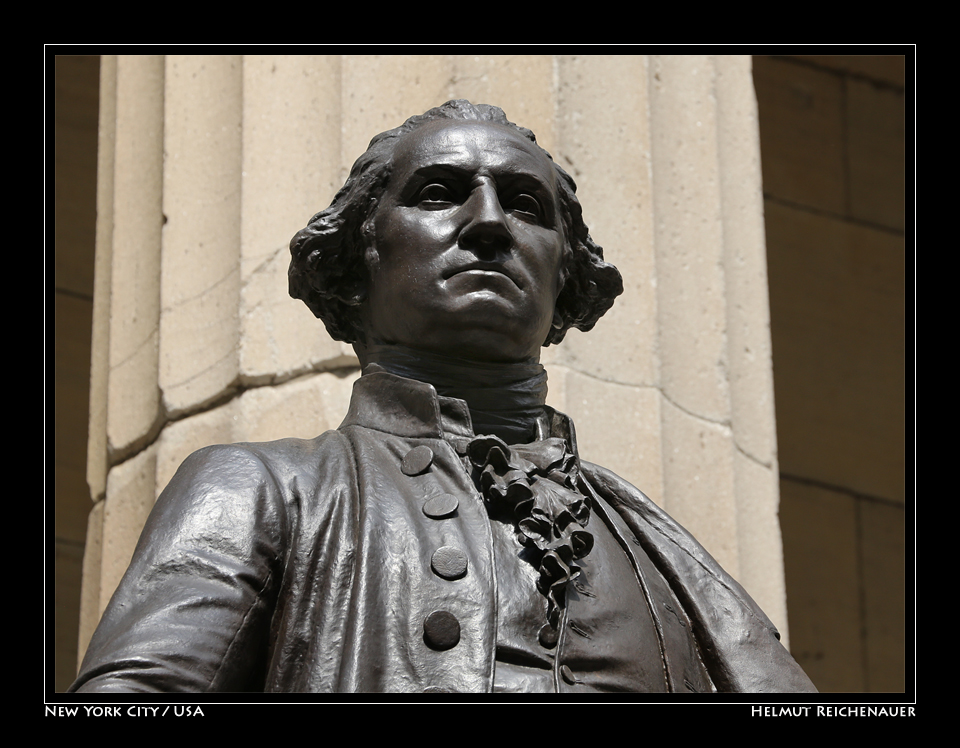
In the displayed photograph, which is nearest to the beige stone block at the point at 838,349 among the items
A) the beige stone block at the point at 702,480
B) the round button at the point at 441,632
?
the beige stone block at the point at 702,480

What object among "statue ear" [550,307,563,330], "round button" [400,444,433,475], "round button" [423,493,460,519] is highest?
"statue ear" [550,307,563,330]

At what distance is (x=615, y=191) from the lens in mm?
4238

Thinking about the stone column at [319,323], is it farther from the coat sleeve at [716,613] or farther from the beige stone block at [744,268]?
the coat sleeve at [716,613]

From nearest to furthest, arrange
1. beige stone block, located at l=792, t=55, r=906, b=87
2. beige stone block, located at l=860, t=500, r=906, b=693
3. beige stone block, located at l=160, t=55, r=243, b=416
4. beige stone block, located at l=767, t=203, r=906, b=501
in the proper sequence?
beige stone block, located at l=160, t=55, r=243, b=416 → beige stone block, located at l=860, t=500, r=906, b=693 → beige stone block, located at l=767, t=203, r=906, b=501 → beige stone block, located at l=792, t=55, r=906, b=87

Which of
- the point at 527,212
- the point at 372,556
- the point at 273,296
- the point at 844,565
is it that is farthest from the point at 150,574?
the point at 844,565

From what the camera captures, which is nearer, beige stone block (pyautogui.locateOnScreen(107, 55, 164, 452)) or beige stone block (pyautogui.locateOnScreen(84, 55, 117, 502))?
beige stone block (pyautogui.locateOnScreen(107, 55, 164, 452))

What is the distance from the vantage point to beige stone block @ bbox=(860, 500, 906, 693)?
20.1ft

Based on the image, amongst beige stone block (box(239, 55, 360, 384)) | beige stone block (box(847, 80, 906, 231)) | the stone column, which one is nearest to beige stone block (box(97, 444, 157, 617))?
the stone column

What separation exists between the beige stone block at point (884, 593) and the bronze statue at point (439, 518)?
3297 millimetres

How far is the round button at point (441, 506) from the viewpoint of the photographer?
2.56 metres

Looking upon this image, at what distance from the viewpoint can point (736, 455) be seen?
4250 mm

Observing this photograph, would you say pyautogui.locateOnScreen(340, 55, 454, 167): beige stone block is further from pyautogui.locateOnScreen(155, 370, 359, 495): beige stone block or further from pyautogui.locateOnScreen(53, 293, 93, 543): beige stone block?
pyautogui.locateOnScreen(53, 293, 93, 543): beige stone block

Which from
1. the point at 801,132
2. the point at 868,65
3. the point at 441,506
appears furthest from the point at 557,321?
the point at 868,65

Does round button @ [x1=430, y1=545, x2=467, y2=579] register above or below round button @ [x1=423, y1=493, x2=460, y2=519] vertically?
below
